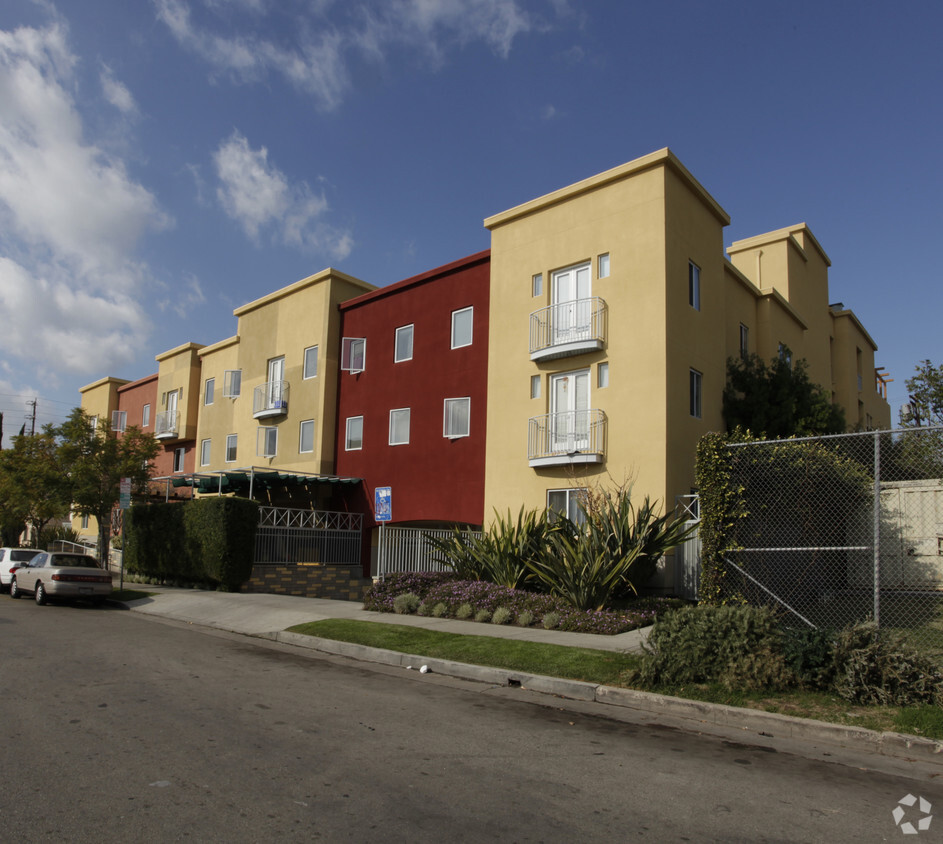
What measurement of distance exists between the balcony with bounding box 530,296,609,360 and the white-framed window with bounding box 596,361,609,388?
18.4 inches

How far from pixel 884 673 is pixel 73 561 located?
62.8ft

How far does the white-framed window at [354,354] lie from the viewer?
27328 millimetres

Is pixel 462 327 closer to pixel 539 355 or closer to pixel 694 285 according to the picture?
pixel 539 355

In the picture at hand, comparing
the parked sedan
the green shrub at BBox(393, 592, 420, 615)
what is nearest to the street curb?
the green shrub at BBox(393, 592, 420, 615)

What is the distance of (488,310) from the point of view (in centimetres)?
2289

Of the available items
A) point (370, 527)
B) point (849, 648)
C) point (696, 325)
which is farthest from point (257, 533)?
point (849, 648)

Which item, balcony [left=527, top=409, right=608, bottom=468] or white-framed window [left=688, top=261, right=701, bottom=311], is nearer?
balcony [left=527, top=409, right=608, bottom=468]

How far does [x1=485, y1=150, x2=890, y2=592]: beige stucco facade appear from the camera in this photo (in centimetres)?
1841

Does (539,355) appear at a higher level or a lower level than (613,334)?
lower

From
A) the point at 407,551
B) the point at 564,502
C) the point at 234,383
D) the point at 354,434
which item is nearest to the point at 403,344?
the point at 354,434

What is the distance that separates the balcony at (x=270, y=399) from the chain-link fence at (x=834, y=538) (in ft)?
64.2

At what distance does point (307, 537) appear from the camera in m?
24.3

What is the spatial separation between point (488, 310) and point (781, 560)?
12273mm

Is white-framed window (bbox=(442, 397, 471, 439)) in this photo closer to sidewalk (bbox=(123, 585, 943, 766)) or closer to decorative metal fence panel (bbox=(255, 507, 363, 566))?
decorative metal fence panel (bbox=(255, 507, 363, 566))
